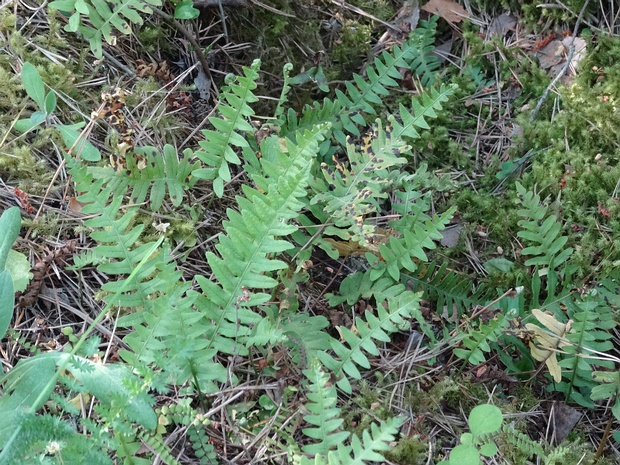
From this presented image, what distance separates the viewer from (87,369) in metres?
1.78

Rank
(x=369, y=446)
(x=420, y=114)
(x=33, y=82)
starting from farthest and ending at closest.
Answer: (x=420, y=114) < (x=33, y=82) < (x=369, y=446)

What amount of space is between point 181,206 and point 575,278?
2.34m

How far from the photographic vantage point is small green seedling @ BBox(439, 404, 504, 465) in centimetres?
203

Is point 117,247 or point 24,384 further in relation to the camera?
point 117,247

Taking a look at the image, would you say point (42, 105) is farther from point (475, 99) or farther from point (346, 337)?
point (475, 99)

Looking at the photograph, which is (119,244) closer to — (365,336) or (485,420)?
(365,336)

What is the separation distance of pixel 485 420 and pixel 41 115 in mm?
2506

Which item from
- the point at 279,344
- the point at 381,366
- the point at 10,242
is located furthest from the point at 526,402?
the point at 10,242

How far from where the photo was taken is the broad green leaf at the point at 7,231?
209cm

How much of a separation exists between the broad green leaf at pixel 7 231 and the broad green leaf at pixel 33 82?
66 cm

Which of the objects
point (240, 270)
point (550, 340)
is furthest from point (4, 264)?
point (550, 340)

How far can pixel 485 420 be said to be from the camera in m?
2.09

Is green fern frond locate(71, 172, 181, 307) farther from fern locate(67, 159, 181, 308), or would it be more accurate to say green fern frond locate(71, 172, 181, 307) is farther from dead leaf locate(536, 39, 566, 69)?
dead leaf locate(536, 39, 566, 69)

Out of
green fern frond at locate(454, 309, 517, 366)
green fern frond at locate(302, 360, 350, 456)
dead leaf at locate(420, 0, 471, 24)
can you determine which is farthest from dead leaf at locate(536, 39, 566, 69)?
green fern frond at locate(302, 360, 350, 456)
